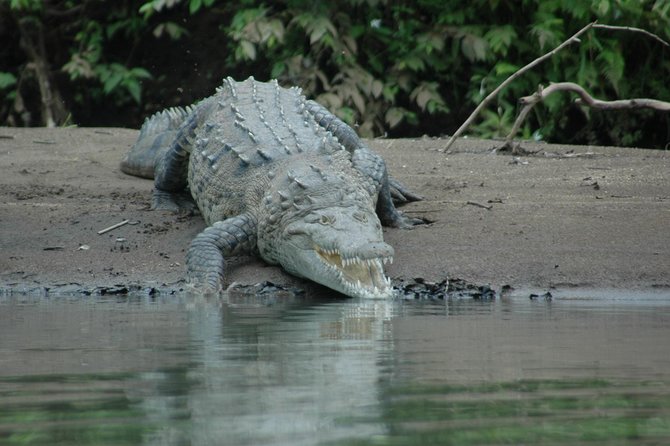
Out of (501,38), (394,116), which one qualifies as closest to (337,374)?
(501,38)

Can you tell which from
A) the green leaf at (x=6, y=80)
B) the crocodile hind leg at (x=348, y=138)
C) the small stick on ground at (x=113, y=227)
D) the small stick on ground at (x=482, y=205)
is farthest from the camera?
the green leaf at (x=6, y=80)

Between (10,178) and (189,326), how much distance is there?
193 inches

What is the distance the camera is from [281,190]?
23.3 ft

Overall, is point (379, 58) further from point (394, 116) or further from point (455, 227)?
point (455, 227)

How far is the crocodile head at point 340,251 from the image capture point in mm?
6297

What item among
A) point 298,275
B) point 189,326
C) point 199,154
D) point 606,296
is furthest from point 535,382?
point 199,154

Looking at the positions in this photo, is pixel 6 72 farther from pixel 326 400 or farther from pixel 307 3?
pixel 326 400

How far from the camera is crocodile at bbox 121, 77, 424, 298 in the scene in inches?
258

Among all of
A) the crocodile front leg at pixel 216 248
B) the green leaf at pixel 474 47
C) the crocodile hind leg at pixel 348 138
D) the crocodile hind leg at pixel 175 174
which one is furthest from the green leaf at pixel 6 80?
the crocodile front leg at pixel 216 248

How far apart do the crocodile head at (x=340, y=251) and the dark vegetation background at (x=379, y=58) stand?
5.50m

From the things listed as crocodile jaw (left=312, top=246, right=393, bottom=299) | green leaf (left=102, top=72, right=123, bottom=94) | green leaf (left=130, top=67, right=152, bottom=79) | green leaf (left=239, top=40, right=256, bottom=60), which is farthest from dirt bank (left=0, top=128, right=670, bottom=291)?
green leaf (left=130, top=67, right=152, bottom=79)

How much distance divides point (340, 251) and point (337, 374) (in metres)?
2.84

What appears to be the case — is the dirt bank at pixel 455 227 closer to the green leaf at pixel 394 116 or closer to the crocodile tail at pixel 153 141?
the crocodile tail at pixel 153 141

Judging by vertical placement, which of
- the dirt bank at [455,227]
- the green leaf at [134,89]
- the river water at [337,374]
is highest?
the green leaf at [134,89]
